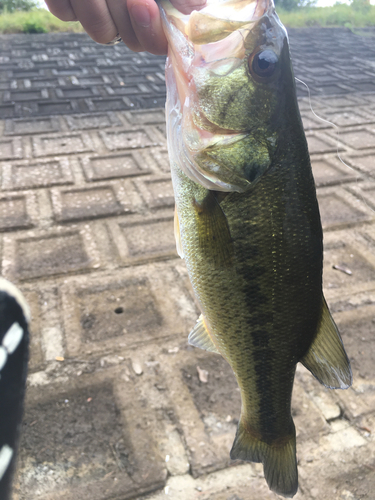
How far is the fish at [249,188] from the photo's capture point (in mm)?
1146

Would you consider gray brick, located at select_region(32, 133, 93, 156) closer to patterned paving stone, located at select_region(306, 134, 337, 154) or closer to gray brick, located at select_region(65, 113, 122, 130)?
gray brick, located at select_region(65, 113, 122, 130)

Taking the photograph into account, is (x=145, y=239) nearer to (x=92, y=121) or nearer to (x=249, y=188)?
(x=249, y=188)

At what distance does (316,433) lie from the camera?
2068mm

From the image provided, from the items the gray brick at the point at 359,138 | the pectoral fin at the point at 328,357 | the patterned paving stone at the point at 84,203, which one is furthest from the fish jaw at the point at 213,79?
the gray brick at the point at 359,138

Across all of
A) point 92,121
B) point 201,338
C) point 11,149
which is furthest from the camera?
point 92,121

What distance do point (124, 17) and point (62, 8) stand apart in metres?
0.18

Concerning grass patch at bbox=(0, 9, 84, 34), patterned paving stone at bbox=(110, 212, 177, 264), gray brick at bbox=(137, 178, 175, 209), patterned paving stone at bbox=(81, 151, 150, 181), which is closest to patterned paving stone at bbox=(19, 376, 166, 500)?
patterned paving stone at bbox=(110, 212, 177, 264)

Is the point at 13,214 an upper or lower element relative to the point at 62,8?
lower

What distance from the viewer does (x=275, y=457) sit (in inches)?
53.2

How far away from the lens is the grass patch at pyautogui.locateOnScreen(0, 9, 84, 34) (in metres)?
9.11

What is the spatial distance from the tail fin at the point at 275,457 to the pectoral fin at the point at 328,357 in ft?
0.88

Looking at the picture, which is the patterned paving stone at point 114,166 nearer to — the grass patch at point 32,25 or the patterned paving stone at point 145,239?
the patterned paving stone at point 145,239

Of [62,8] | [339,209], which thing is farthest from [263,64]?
[339,209]

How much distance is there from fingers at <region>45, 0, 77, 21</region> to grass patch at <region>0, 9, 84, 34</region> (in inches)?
366
